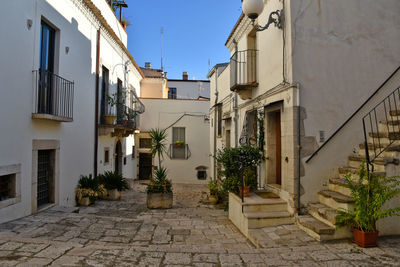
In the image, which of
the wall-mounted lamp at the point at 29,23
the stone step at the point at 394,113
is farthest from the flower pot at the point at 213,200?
the wall-mounted lamp at the point at 29,23

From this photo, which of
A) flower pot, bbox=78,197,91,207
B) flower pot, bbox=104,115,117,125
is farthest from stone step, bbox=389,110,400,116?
flower pot, bbox=104,115,117,125

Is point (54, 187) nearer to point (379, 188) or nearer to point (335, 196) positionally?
point (335, 196)

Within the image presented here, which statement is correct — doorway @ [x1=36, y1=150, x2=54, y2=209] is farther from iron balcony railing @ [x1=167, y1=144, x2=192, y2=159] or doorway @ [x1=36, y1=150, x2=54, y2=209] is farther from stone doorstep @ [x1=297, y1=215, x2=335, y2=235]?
iron balcony railing @ [x1=167, y1=144, x2=192, y2=159]

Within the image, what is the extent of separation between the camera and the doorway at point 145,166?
19.9 meters

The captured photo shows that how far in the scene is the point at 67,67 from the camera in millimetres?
8383

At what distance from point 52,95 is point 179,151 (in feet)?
41.4

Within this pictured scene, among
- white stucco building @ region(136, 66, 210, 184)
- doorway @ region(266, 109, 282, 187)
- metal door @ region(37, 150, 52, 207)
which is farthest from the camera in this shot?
white stucco building @ region(136, 66, 210, 184)

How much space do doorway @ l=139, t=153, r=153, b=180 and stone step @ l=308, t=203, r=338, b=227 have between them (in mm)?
15211

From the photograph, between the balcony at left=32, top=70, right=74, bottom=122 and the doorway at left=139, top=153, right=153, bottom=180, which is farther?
the doorway at left=139, top=153, right=153, bottom=180

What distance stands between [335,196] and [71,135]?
7.23 metres

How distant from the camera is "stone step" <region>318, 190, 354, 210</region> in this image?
483 cm

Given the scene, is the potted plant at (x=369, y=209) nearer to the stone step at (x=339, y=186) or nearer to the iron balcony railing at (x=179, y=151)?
the stone step at (x=339, y=186)

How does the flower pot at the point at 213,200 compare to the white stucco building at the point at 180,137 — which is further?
the white stucco building at the point at 180,137

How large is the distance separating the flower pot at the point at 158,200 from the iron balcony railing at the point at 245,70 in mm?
3987
